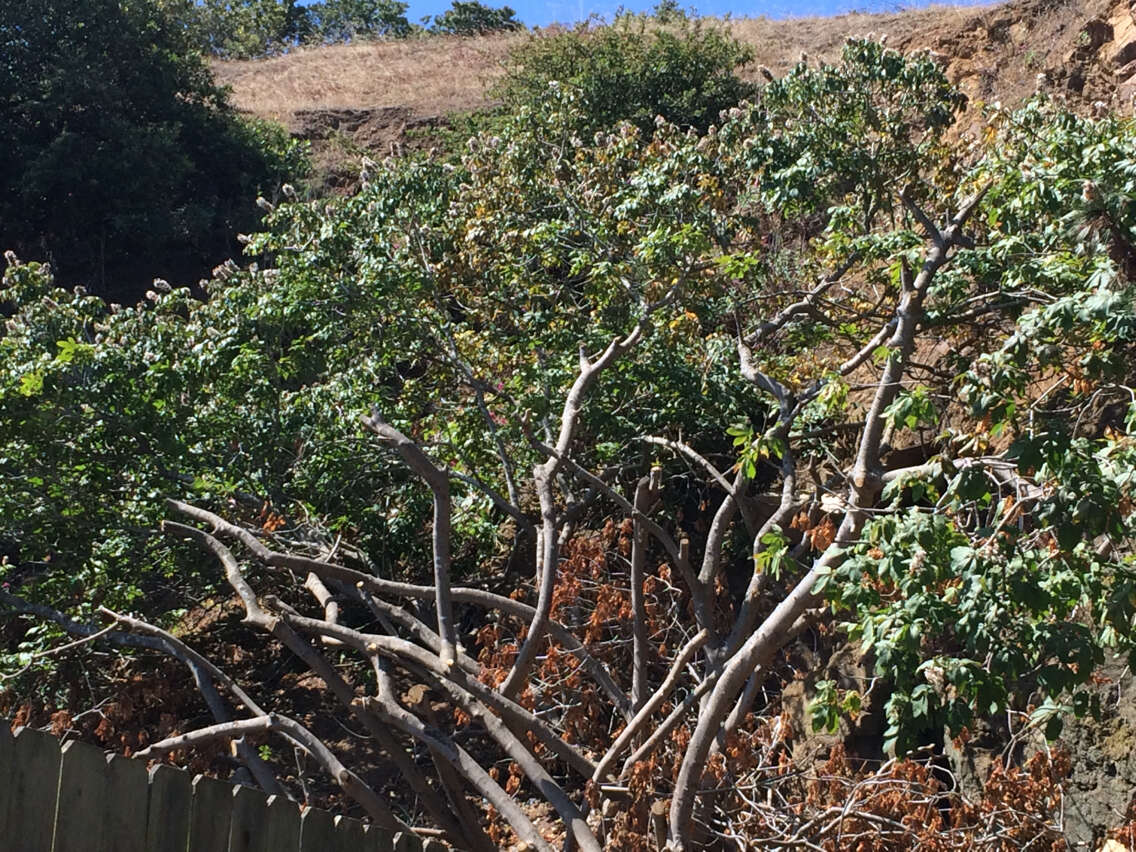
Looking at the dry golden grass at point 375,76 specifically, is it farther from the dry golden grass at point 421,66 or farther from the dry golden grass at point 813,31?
the dry golden grass at point 813,31

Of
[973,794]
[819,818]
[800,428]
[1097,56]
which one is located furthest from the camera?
[1097,56]

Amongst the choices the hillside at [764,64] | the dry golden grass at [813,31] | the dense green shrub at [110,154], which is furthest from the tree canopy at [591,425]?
the dry golden grass at [813,31]

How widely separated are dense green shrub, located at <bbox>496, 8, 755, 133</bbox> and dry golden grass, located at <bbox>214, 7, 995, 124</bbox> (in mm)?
2073

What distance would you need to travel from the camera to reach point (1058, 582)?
370 centimetres

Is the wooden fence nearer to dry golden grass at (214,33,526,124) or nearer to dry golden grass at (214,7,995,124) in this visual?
dry golden grass at (214,7,995,124)

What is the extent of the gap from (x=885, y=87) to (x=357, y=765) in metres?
5.47

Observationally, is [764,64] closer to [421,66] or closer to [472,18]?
[421,66]

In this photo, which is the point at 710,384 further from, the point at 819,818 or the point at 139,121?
the point at 139,121

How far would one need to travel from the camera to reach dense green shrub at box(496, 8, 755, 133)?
51.5ft

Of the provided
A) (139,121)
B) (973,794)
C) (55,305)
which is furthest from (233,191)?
(973,794)

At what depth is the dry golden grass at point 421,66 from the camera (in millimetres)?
20344

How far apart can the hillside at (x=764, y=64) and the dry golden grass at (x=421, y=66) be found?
3cm

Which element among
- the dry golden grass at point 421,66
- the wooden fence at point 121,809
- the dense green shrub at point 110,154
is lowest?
the wooden fence at point 121,809

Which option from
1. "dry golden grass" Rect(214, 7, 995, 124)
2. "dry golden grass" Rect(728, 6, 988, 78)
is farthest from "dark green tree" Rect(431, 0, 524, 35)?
"dry golden grass" Rect(728, 6, 988, 78)
